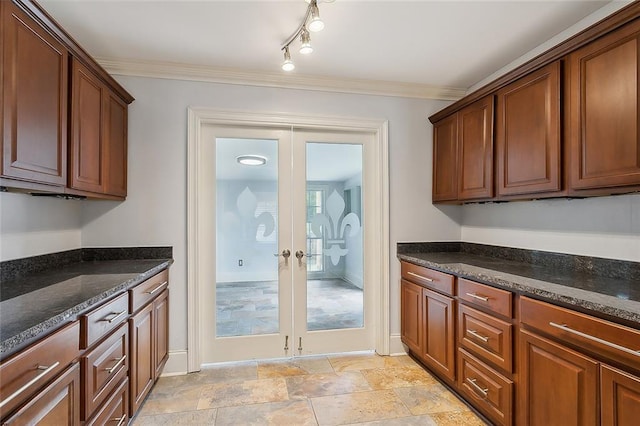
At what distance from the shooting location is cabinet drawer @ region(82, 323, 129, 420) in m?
1.33

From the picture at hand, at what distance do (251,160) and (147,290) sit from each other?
1.33 metres

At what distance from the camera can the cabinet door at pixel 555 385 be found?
1.32m

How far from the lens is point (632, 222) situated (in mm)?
1735

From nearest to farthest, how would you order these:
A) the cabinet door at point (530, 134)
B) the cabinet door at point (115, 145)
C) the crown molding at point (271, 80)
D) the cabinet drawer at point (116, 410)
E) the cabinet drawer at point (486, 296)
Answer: the cabinet drawer at point (116, 410), the cabinet drawer at point (486, 296), the cabinet door at point (530, 134), the cabinet door at point (115, 145), the crown molding at point (271, 80)

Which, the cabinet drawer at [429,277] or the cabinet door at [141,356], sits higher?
the cabinet drawer at [429,277]

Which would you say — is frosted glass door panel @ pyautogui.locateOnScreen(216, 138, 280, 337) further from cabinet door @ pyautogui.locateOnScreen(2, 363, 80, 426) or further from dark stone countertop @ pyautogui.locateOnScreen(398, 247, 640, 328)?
cabinet door @ pyautogui.locateOnScreen(2, 363, 80, 426)

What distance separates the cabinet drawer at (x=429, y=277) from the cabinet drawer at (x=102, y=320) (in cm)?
200

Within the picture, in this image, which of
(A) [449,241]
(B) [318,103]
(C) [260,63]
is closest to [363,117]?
(B) [318,103]

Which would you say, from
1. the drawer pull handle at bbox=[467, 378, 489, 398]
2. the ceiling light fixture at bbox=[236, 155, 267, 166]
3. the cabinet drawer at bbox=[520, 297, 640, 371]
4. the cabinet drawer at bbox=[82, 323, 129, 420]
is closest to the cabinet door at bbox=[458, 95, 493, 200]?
the cabinet drawer at bbox=[520, 297, 640, 371]

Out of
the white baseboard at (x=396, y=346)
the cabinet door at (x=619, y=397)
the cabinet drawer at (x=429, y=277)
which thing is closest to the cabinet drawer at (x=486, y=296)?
the cabinet drawer at (x=429, y=277)

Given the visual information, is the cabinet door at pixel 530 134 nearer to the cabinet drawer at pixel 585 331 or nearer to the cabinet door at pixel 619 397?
the cabinet drawer at pixel 585 331

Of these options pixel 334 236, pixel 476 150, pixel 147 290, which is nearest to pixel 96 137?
pixel 147 290

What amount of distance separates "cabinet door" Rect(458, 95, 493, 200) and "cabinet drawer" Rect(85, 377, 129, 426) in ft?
8.48

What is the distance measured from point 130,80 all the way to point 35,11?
1137 millimetres
